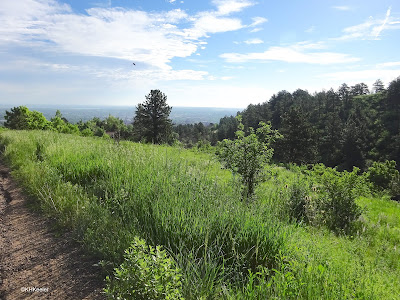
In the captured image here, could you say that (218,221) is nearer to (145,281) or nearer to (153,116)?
(145,281)

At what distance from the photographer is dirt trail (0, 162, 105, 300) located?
2.77 m

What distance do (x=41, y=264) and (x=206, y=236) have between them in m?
2.32

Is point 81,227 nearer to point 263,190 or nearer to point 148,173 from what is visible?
point 148,173

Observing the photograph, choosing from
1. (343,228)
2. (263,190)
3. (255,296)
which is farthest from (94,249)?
(343,228)

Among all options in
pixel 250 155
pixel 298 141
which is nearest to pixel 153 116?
pixel 298 141

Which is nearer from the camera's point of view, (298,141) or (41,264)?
(41,264)

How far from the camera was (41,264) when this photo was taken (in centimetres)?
327

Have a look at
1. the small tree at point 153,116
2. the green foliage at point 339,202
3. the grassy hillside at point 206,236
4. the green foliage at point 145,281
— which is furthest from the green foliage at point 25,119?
the green foliage at point 145,281

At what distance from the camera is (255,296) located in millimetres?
2316

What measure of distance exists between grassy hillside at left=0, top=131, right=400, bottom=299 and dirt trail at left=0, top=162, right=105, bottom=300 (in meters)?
0.22

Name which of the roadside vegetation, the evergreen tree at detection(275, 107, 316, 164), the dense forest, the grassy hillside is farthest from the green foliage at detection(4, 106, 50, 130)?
the grassy hillside

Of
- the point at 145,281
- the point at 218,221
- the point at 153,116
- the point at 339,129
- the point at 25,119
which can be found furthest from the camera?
the point at 339,129

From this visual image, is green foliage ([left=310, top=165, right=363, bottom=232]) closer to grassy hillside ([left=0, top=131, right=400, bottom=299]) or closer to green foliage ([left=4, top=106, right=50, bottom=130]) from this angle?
grassy hillside ([left=0, top=131, right=400, bottom=299])

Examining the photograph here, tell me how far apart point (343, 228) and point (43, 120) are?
5808 cm
